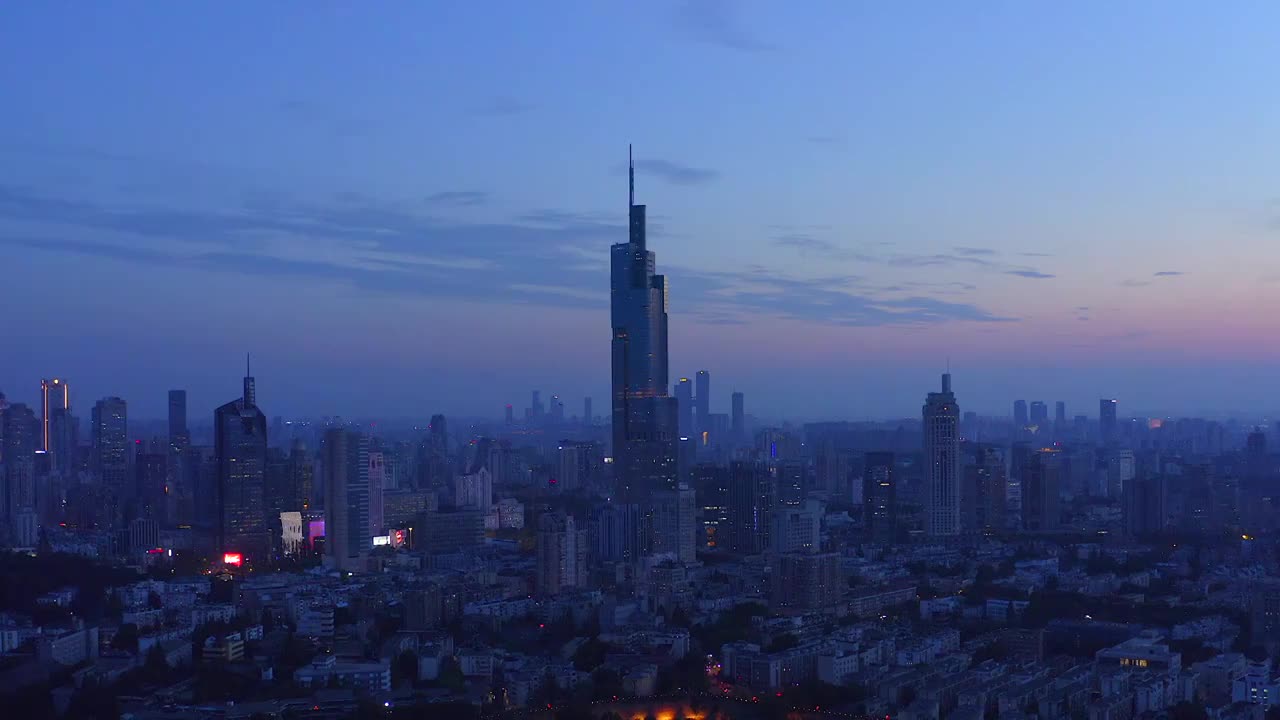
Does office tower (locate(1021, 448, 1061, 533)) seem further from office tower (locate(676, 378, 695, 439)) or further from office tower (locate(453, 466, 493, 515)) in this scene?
office tower (locate(676, 378, 695, 439))

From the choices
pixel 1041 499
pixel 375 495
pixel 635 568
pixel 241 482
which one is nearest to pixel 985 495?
pixel 1041 499

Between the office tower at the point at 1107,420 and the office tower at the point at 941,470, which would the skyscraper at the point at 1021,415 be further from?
the office tower at the point at 941,470

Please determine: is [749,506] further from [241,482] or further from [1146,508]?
[241,482]

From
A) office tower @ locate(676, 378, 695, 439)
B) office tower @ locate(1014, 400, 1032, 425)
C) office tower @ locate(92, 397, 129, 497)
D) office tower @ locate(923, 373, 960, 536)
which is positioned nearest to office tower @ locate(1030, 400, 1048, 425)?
office tower @ locate(1014, 400, 1032, 425)

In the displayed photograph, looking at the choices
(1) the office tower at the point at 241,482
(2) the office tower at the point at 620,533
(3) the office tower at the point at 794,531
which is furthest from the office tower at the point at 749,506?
(1) the office tower at the point at 241,482

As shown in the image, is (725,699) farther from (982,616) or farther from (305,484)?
(305,484)

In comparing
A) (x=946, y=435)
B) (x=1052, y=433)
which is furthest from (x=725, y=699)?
(x=1052, y=433)
